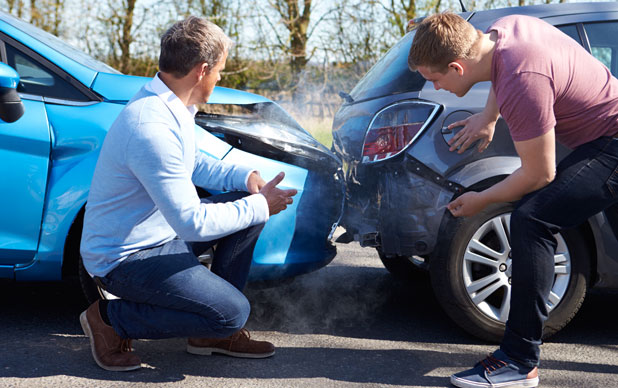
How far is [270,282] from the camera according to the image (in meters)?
3.14

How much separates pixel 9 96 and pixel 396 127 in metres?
1.63

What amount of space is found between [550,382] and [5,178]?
235 cm

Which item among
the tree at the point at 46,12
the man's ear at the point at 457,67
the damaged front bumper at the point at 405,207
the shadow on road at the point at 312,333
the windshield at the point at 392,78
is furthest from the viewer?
the tree at the point at 46,12

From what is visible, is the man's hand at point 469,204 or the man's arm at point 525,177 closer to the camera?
the man's arm at point 525,177

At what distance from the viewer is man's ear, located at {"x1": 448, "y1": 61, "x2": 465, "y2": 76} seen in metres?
2.40

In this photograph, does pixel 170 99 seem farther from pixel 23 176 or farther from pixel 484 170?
pixel 484 170

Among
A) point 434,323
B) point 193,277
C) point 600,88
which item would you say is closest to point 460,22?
point 600,88

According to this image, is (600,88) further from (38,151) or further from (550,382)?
(38,151)

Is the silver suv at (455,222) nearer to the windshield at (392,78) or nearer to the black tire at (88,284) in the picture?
the windshield at (392,78)

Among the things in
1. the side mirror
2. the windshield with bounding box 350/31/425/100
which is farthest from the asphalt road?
A: the windshield with bounding box 350/31/425/100

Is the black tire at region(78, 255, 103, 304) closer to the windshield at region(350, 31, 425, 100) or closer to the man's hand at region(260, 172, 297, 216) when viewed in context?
the man's hand at region(260, 172, 297, 216)

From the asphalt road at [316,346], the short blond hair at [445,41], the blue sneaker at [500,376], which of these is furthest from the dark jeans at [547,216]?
Result: the short blond hair at [445,41]

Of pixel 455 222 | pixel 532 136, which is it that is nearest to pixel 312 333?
pixel 455 222

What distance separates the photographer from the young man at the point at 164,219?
2.36 meters
